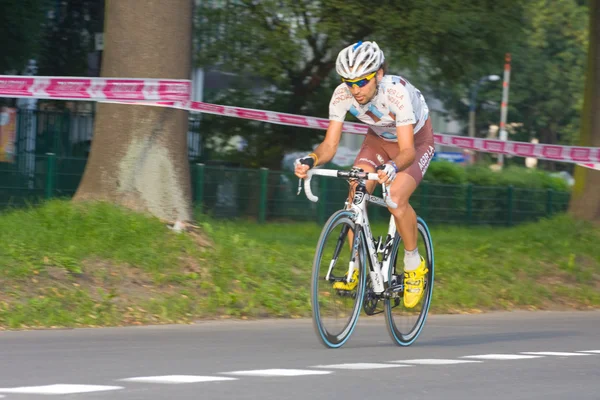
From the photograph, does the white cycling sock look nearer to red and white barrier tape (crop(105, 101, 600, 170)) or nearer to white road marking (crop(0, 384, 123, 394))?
white road marking (crop(0, 384, 123, 394))

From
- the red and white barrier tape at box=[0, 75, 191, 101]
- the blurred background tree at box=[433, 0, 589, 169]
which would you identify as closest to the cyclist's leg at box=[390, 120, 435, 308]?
the red and white barrier tape at box=[0, 75, 191, 101]

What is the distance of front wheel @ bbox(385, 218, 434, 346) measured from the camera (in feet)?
27.3

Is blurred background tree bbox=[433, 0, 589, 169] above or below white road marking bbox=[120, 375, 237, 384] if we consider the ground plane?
above

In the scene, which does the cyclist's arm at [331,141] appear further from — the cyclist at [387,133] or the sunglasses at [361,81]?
the sunglasses at [361,81]

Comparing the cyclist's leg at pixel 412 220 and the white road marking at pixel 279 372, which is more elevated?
the cyclist's leg at pixel 412 220

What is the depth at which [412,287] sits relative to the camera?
8.42 meters

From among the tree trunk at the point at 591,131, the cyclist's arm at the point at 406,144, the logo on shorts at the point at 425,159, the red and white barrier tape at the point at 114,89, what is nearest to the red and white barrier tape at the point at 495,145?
the tree trunk at the point at 591,131

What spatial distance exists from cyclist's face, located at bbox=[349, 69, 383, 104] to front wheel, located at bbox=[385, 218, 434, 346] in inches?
44.7

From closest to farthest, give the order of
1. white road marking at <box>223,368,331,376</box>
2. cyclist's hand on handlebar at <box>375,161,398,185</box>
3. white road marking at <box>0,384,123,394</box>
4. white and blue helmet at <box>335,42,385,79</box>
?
white road marking at <box>0,384,123,394</box> < white road marking at <box>223,368,331,376</box> < cyclist's hand on handlebar at <box>375,161,398,185</box> < white and blue helmet at <box>335,42,385,79</box>

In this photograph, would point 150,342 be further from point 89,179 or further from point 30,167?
point 30,167

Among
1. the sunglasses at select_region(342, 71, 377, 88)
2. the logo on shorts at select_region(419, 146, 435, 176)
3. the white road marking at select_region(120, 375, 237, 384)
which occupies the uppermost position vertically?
the sunglasses at select_region(342, 71, 377, 88)

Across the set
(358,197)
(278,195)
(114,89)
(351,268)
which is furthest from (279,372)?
(278,195)

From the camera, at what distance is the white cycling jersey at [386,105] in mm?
7812

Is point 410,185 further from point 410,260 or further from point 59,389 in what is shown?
point 59,389
